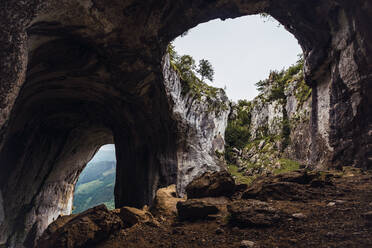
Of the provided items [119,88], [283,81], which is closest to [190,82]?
[119,88]

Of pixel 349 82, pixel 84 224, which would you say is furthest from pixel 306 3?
pixel 84 224

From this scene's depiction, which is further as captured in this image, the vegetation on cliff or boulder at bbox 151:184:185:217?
the vegetation on cliff

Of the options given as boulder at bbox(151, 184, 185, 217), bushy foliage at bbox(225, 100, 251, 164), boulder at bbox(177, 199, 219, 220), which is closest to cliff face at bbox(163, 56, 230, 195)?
boulder at bbox(151, 184, 185, 217)

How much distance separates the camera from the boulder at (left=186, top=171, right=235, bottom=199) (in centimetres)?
552

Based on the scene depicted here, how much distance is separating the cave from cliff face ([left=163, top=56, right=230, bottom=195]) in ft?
1.87

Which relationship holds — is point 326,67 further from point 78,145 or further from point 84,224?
point 78,145

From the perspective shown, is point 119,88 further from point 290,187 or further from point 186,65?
point 290,187

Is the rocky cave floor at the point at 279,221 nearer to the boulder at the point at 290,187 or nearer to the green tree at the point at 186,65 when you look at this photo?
the boulder at the point at 290,187

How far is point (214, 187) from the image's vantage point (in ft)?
18.1

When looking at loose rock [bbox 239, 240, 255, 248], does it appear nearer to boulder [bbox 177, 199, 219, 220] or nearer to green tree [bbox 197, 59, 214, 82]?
boulder [bbox 177, 199, 219, 220]

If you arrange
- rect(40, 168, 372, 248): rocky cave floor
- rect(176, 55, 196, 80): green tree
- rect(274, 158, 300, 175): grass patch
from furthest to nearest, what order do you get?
rect(274, 158, 300, 175): grass patch
rect(176, 55, 196, 80): green tree
rect(40, 168, 372, 248): rocky cave floor

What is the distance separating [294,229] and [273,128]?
70.1 ft

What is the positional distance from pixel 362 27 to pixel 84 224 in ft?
34.9

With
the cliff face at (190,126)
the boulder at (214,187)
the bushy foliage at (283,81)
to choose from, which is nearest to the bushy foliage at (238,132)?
the bushy foliage at (283,81)
